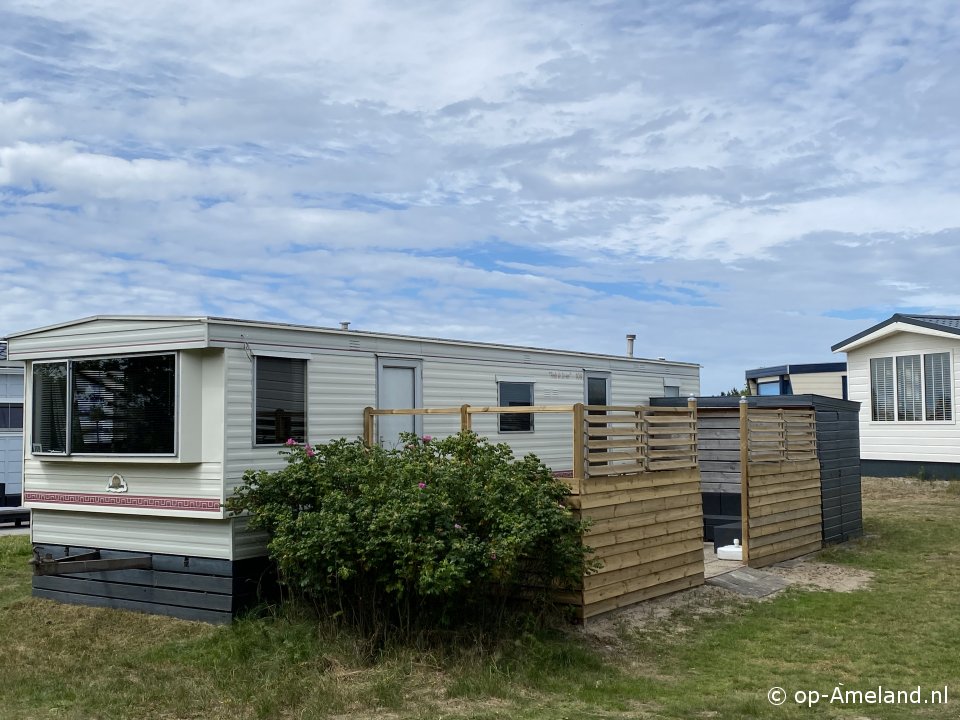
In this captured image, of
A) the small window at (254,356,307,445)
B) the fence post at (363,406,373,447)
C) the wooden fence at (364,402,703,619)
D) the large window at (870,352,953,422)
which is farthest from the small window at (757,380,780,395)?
the small window at (254,356,307,445)

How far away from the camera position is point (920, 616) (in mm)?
9141

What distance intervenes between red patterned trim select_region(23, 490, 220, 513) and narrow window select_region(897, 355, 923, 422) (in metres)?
16.6

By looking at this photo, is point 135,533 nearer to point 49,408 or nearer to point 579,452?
point 49,408

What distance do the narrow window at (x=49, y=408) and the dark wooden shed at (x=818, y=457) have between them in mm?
7545

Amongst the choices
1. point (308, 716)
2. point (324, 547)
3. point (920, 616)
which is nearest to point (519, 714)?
point (308, 716)

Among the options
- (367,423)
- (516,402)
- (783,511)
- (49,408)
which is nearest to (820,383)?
(783,511)

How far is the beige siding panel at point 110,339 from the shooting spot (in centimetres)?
860

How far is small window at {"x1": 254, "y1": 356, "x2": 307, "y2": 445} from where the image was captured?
891 centimetres

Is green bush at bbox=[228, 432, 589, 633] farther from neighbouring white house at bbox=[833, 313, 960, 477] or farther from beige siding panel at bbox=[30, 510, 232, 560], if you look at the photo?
neighbouring white house at bbox=[833, 313, 960, 477]

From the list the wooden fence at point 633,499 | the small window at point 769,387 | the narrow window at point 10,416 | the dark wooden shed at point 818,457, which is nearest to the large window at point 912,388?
the small window at point 769,387

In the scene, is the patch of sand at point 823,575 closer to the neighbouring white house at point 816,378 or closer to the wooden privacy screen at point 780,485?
the wooden privacy screen at point 780,485

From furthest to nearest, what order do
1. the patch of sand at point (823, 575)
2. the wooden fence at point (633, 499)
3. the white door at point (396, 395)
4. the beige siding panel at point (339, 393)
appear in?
the patch of sand at point (823, 575)
the white door at point (396, 395)
the beige siding panel at point (339, 393)
the wooden fence at point (633, 499)

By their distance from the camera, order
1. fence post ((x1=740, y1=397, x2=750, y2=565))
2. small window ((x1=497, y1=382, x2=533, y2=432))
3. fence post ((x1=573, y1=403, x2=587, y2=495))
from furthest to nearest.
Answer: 1. small window ((x1=497, y1=382, x2=533, y2=432))
2. fence post ((x1=740, y1=397, x2=750, y2=565))
3. fence post ((x1=573, y1=403, x2=587, y2=495))

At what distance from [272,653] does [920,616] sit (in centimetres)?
598
